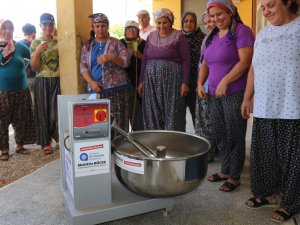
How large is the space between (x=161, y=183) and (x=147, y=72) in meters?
1.20

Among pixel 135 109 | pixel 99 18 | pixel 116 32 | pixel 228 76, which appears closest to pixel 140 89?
pixel 135 109

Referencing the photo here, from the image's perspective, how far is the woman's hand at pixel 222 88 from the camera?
78.8 inches

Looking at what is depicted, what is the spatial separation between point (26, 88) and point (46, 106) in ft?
0.98

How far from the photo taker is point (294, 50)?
5.23 ft

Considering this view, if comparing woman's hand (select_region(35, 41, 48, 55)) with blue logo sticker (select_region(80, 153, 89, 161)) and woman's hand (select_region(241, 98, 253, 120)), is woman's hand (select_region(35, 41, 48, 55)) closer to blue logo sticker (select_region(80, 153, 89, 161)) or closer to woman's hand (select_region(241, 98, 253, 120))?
blue logo sticker (select_region(80, 153, 89, 161))

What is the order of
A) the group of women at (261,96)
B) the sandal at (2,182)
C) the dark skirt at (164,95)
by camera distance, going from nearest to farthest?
the group of women at (261,96)
the sandal at (2,182)
the dark skirt at (164,95)

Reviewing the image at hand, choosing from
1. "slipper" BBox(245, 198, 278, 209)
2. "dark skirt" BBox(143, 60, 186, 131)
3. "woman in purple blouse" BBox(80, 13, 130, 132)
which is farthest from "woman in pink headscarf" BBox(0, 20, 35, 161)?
"slipper" BBox(245, 198, 278, 209)

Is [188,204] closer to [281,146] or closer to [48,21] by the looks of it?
[281,146]

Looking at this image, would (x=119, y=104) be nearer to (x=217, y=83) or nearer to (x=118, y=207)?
(x=217, y=83)

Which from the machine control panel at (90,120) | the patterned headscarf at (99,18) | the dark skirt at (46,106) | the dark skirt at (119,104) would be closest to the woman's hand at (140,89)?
the dark skirt at (119,104)

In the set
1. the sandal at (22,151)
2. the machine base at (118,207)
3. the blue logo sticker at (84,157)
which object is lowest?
the sandal at (22,151)

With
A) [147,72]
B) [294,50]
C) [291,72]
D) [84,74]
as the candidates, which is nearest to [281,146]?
[291,72]

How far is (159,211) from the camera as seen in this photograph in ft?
6.23

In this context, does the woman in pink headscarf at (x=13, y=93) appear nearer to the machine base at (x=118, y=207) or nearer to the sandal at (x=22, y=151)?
the sandal at (x=22, y=151)
